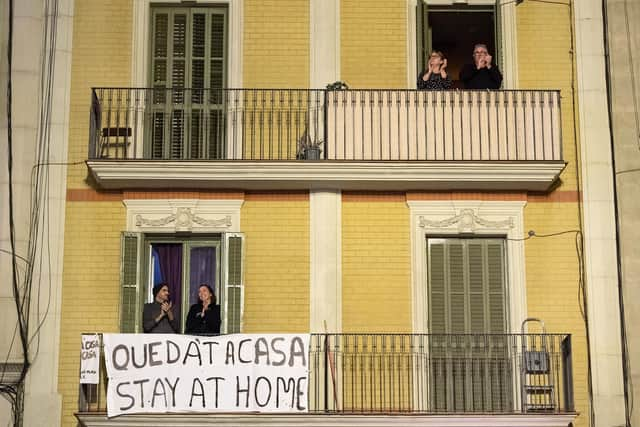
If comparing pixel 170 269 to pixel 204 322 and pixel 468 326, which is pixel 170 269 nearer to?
pixel 204 322

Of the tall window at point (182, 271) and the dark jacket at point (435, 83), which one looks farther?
the dark jacket at point (435, 83)

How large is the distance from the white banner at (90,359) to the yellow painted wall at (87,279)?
47 cm

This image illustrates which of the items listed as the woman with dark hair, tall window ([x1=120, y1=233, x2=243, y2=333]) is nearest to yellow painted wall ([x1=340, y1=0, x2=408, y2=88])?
tall window ([x1=120, y1=233, x2=243, y2=333])

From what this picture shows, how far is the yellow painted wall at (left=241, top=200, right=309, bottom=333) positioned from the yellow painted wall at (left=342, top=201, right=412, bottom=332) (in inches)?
22.0

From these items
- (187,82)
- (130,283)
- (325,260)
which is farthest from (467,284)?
(187,82)

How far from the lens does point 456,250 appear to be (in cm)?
1880

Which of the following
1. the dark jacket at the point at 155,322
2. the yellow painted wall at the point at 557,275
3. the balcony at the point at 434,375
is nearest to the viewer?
the balcony at the point at 434,375

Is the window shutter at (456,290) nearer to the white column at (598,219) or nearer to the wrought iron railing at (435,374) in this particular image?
the wrought iron railing at (435,374)

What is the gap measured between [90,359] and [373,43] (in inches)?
232

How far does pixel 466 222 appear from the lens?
18.7 m

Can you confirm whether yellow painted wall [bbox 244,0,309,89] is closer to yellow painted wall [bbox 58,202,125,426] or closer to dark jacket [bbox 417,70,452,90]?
dark jacket [bbox 417,70,452,90]

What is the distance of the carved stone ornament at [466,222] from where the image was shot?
61.4ft

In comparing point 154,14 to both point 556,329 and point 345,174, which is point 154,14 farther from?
point 556,329

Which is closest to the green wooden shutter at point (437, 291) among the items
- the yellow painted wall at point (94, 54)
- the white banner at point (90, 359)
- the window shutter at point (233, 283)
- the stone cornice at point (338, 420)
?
the stone cornice at point (338, 420)
